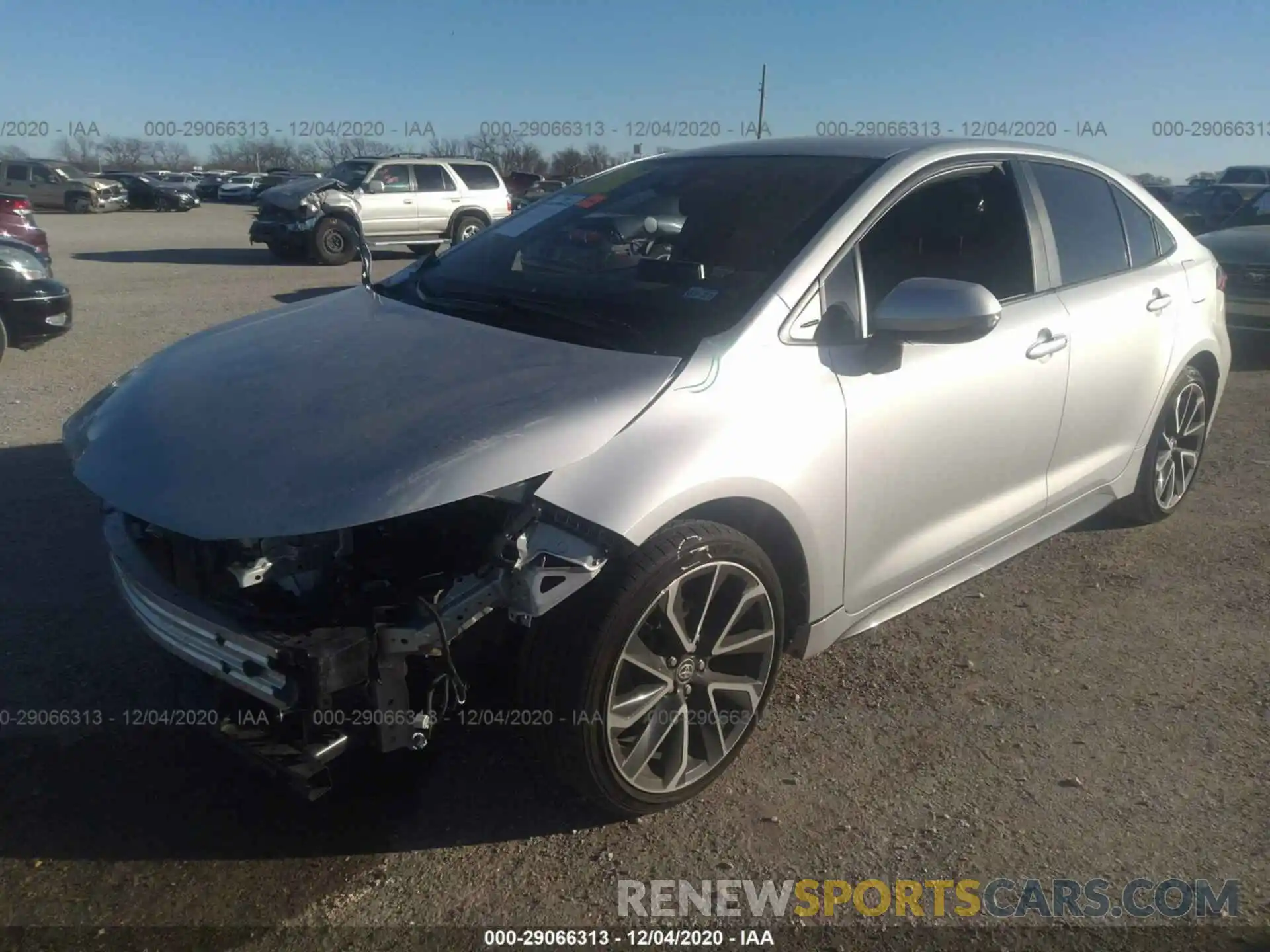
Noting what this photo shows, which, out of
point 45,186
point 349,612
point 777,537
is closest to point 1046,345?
point 777,537

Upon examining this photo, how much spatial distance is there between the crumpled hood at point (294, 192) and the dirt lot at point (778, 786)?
13.0 m

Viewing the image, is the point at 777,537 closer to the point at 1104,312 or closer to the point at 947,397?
the point at 947,397

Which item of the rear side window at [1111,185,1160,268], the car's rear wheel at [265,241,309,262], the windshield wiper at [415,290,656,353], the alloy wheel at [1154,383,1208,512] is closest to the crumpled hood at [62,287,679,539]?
the windshield wiper at [415,290,656,353]

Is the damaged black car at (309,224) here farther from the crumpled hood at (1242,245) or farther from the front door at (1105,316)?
the front door at (1105,316)

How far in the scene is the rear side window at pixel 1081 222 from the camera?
3814 mm

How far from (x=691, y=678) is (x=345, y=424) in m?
1.14

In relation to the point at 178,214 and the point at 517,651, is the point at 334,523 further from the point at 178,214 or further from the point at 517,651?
the point at 178,214

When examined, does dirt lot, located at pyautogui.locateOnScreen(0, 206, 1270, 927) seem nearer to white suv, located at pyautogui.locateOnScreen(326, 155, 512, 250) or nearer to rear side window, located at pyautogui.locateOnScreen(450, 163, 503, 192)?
white suv, located at pyautogui.locateOnScreen(326, 155, 512, 250)

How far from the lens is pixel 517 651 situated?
8.12ft

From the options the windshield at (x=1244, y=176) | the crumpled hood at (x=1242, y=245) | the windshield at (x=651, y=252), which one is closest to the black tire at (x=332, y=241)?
the crumpled hood at (x=1242, y=245)

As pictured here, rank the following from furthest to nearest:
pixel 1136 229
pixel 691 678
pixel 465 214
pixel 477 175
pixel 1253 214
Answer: pixel 477 175
pixel 465 214
pixel 1253 214
pixel 1136 229
pixel 691 678

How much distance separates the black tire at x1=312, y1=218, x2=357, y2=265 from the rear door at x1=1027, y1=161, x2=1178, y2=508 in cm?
1359

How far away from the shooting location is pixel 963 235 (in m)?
3.55

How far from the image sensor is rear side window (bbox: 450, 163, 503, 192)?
17.5 meters
